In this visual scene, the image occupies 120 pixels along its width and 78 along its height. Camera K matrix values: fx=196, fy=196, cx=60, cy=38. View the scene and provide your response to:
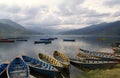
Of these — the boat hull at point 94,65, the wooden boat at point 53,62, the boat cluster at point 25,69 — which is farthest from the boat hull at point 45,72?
the boat hull at point 94,65

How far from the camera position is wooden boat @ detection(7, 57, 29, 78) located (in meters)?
31.8

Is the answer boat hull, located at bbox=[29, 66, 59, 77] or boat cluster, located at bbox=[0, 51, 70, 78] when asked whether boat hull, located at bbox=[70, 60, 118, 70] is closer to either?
boat cluster, located at bbox=[0, 51, 70, 78]

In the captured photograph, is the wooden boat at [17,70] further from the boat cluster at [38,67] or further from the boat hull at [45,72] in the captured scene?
the boat hull at [45,72]

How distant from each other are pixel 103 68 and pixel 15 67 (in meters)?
17.6

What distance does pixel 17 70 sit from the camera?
34.4 metres

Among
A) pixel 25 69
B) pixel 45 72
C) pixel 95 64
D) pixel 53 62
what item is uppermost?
pixel 25 69

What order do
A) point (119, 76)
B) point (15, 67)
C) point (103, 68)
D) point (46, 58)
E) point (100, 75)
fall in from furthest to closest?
point (46, 58) → point (103, 68) → point (15, 67) → point (100, 75) → point (119, 76)

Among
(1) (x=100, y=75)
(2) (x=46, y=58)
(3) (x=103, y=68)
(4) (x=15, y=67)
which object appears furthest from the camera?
(2) (x=46, y=58)

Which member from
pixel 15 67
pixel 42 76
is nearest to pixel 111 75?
pixel 42 76

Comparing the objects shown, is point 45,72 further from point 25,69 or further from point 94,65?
point 94,65

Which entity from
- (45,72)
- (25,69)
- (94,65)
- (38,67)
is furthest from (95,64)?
(25,69)

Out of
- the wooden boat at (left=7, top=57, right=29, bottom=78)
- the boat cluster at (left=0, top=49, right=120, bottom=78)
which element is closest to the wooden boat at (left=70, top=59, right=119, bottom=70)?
the boat cluster at (left=0, top=49, right=120, bottom=78)

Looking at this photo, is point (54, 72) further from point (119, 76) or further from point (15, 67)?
point (119, 76)

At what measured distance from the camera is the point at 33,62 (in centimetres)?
4228
